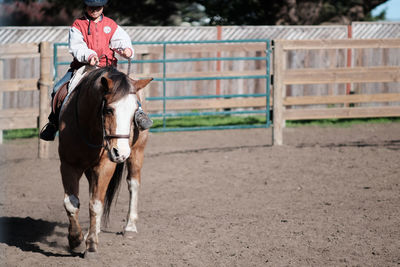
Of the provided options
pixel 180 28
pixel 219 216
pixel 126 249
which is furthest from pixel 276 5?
pixel 126 249

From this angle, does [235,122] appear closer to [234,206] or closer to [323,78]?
[323,78]

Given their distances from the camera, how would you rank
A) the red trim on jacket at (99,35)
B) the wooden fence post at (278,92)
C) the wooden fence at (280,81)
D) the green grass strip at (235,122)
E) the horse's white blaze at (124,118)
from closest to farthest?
the horse's white blaze at (124,118)
the red trim on jacket at (99,35)
the wooden fence at (280,81)
the wooden fence post at (278,92)
the green grass strip at (235,122)

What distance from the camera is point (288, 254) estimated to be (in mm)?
5133

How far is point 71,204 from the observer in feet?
17.4

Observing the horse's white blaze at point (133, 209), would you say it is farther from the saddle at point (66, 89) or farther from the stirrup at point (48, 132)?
the saddle at point (66, 89)

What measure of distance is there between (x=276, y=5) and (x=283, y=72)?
875 centimetres

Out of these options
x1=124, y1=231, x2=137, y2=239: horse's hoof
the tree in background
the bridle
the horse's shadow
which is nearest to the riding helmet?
the bridle

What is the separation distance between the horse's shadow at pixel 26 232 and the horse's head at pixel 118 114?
1311 mm

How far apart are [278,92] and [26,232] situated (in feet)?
19.9

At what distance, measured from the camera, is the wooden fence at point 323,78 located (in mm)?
11094

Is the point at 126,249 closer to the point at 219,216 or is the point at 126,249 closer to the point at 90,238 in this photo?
the point at 90,238

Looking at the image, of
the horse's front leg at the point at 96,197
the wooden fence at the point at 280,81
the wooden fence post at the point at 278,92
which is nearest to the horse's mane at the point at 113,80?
the horse's front leg at the point at 96,197

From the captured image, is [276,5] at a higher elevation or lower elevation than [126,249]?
higher

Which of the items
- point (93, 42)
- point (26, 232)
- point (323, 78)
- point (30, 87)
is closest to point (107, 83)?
point (93, 42)
